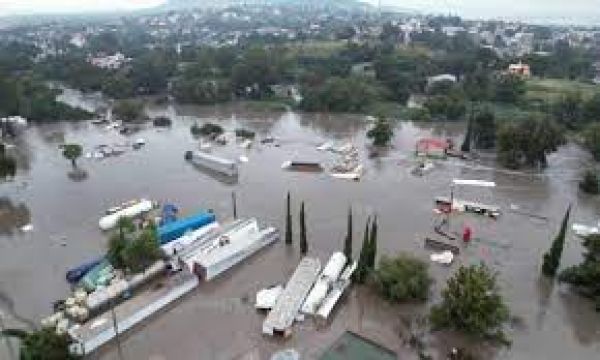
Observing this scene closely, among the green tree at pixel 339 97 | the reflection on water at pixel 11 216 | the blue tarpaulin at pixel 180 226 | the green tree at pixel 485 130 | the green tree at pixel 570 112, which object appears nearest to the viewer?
the blue tarpaulin at pixel 180 226

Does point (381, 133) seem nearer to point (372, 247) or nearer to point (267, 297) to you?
point (372, 247)

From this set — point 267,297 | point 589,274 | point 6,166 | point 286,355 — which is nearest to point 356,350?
point 286,355

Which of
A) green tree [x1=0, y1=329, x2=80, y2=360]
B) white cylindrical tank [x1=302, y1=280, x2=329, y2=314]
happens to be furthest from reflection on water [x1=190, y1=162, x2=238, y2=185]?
green tree [x1=0, y1=329, x2=80, y2=360]

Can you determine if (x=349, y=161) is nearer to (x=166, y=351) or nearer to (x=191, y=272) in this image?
(x=191, y=272)

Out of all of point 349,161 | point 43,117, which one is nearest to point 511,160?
point 349,161

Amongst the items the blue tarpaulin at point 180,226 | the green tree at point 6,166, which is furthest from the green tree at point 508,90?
the green tree at point 6,166

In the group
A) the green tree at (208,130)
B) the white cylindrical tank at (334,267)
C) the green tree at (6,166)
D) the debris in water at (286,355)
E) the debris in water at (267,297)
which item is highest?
the green tree at (6,166)

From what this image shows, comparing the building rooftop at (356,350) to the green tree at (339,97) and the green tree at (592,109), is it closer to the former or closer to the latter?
the green tree at (339,97)
